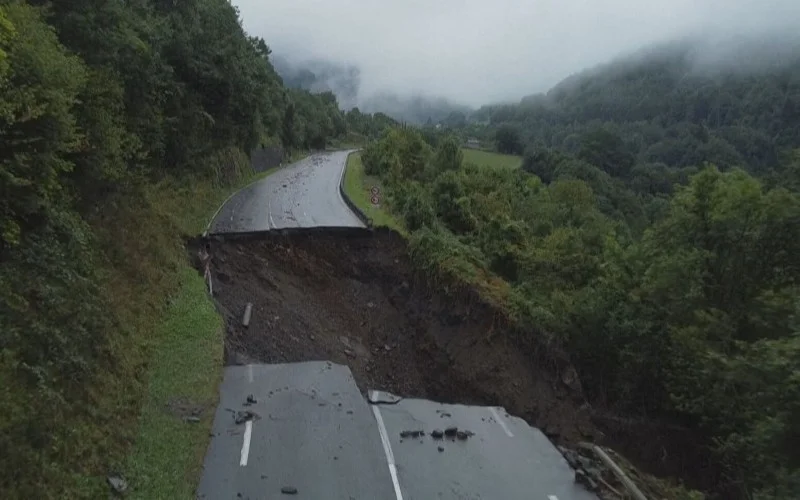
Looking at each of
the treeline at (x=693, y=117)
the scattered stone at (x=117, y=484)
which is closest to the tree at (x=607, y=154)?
the treeline at (x=693, y=117)

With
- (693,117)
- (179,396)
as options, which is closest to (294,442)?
(179,396)

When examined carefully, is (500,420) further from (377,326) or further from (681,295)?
(377,326)

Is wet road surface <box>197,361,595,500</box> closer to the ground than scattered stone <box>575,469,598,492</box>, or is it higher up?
higher up

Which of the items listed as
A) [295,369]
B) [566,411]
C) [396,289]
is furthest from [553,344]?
[295,369]

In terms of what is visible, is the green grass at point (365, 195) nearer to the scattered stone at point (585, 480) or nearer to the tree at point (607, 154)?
the scattered stone at point (585, 480)

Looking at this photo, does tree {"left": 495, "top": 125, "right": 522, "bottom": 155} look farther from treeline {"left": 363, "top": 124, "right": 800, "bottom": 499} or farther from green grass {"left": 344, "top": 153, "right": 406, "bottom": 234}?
treeline {"left": 363, "top": 124, "right": 800, "bottom": 499}

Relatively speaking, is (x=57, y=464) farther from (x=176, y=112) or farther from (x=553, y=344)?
(x=176, y=112)

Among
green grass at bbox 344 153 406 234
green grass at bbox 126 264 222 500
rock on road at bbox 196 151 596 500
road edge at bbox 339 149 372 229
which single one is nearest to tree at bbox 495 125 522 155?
green grass at bbox 344 153 406 234
